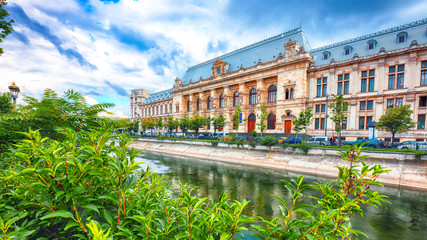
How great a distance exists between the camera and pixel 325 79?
3469 cm

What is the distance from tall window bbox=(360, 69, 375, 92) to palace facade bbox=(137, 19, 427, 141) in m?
0.04

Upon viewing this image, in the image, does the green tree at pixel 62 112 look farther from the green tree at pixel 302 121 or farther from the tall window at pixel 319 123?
the tall window at pixel 319 123

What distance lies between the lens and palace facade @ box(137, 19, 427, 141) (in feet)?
90.3

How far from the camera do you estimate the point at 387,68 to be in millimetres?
29188

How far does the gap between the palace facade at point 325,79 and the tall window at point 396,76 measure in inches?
4.3

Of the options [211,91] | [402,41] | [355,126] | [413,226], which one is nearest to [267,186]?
[413,226]

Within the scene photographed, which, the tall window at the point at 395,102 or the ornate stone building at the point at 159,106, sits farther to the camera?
the ornate stone building at the point at 159,106

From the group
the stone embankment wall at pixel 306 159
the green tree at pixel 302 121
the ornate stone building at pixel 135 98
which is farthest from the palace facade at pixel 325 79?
the ornate stone building at pixel 135 98

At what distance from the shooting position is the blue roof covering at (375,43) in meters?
28.3

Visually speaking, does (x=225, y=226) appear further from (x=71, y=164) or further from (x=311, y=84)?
(x=311, y=84)

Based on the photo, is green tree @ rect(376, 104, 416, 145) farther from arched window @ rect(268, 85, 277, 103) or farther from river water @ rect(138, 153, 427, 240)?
arched window @ rect(268, 85, 277, 103)

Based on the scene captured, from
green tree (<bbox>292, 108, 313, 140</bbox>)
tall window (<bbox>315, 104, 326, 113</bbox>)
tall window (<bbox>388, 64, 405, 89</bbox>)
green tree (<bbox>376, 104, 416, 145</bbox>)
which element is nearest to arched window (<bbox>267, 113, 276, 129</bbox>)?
tall window (<bbox>315, 104, 326, 113</bbox>)

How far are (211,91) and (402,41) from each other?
37.8 meters

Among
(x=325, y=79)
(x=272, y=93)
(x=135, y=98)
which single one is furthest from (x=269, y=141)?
(x=135, y=98)
